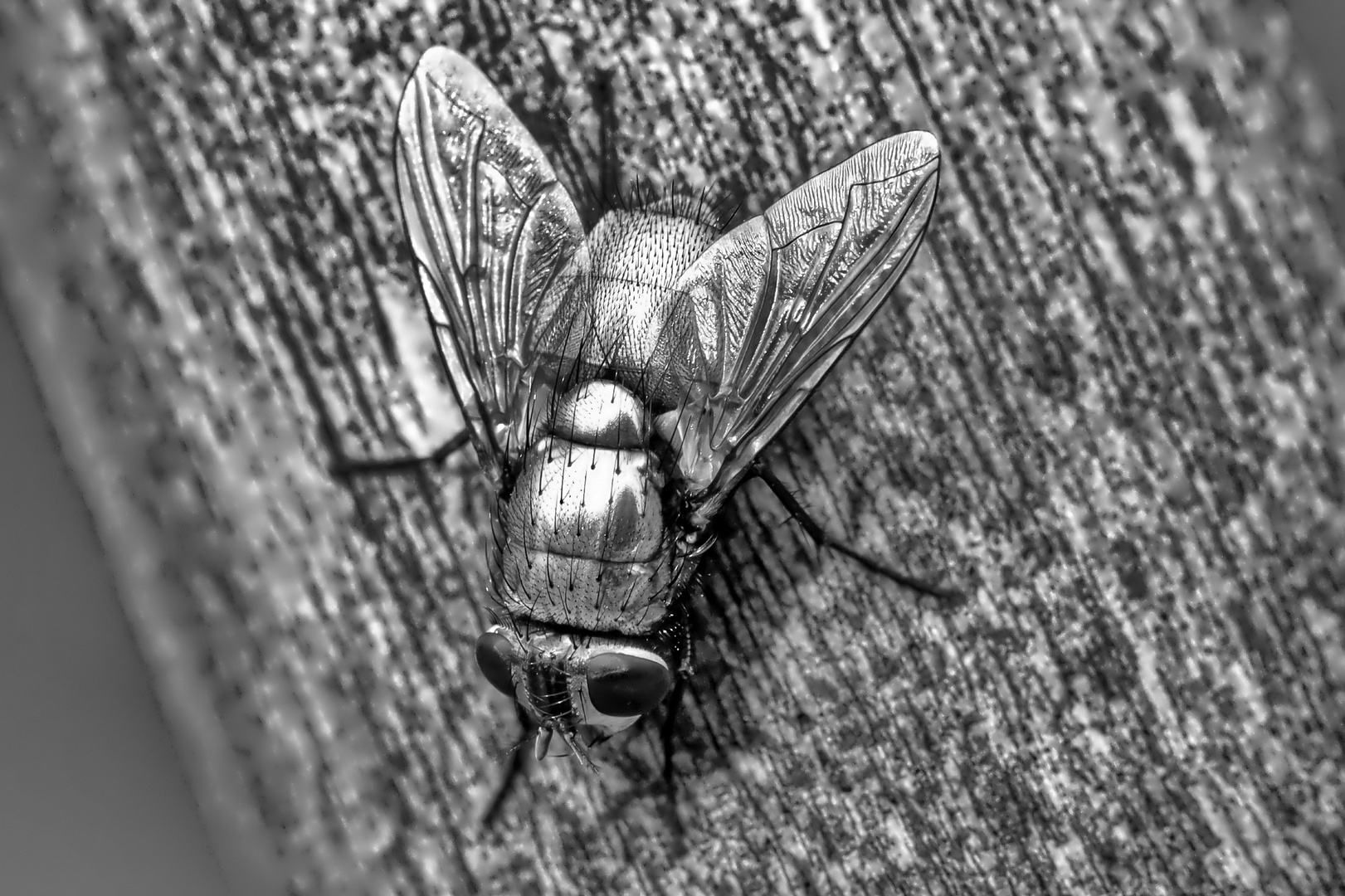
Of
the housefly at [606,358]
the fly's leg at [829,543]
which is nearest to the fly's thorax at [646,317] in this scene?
the housefly at [606,358]

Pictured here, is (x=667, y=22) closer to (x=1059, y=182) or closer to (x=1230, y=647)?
(x=1059, y=182)

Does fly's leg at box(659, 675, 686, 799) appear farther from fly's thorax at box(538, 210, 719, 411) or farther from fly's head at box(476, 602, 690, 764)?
fly's thorax at box(538, 210, 719, 411)

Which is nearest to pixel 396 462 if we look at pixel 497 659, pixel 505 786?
pixel 497 659

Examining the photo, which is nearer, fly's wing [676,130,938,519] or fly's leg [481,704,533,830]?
fly's wing [676,130,938,519]

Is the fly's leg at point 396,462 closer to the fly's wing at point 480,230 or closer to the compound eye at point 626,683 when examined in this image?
the fly's wing at point 480,230

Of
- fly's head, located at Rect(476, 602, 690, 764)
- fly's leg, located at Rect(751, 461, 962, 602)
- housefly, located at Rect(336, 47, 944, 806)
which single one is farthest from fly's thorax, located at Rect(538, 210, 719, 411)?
fly's head, located at Rect(476, 602, 690, 764)

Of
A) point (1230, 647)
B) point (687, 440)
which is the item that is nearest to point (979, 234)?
point (687, 440)

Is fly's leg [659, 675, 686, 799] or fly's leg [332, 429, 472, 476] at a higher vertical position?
fly's leg [332, 429, 472, 476]
